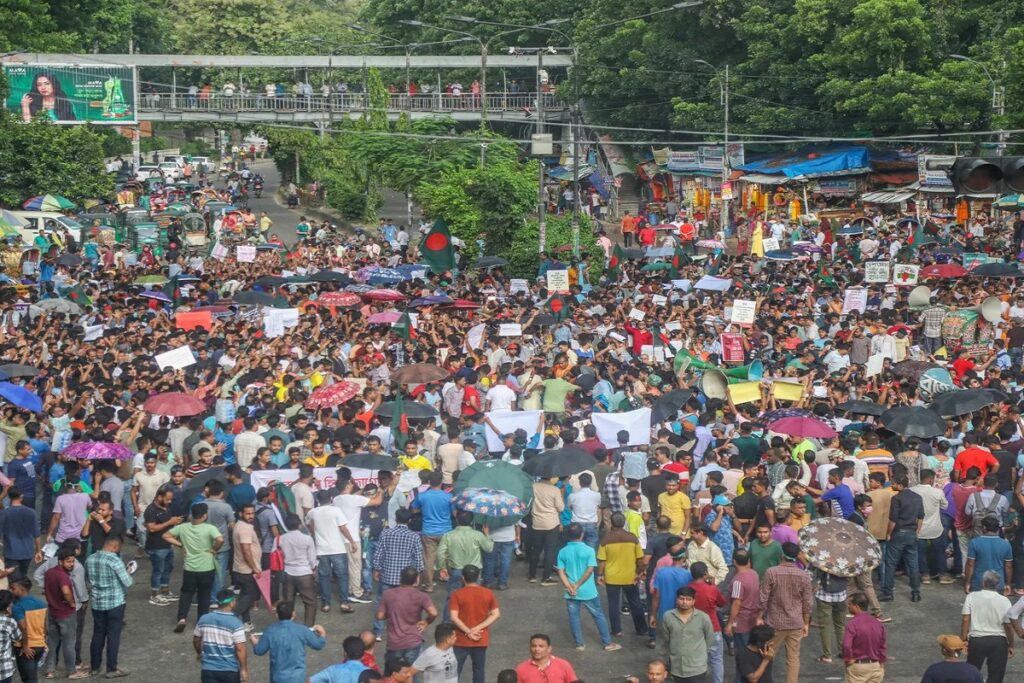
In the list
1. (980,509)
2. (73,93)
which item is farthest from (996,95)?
(73,93)

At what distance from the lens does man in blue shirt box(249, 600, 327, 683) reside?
10.7 meters

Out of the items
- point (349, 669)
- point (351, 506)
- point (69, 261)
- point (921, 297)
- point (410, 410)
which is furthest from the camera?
point (69, 261)

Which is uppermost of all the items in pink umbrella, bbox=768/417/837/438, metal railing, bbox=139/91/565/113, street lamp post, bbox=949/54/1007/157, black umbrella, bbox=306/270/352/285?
street lamp post, bbox=949/54/1007/157

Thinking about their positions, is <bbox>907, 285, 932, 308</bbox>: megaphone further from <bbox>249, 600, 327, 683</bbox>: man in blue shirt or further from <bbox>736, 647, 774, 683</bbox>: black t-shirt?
<bbox>249, 600, 327, 683</bbox>: man in blue shirt

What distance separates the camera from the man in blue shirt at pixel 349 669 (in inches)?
388

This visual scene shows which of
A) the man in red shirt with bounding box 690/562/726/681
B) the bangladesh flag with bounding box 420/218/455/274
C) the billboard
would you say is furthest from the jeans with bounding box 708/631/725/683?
the billboard

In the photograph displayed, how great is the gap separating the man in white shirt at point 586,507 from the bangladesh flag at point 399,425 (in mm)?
3113

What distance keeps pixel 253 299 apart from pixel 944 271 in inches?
463

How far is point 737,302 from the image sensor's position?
73.5 feet

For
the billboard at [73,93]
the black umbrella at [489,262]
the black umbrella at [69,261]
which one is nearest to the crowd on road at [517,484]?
the black umbrella at [69,261]

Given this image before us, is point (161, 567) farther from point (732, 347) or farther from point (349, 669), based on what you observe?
point (732, 347)

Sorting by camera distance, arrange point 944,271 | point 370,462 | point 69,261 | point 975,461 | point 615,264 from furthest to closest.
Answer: point 69,261, point 615,264, point 944,271, point 975,461, point 370,462

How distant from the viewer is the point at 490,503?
534 inches

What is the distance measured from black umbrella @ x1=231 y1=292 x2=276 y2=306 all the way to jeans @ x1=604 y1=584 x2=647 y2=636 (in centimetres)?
1237
